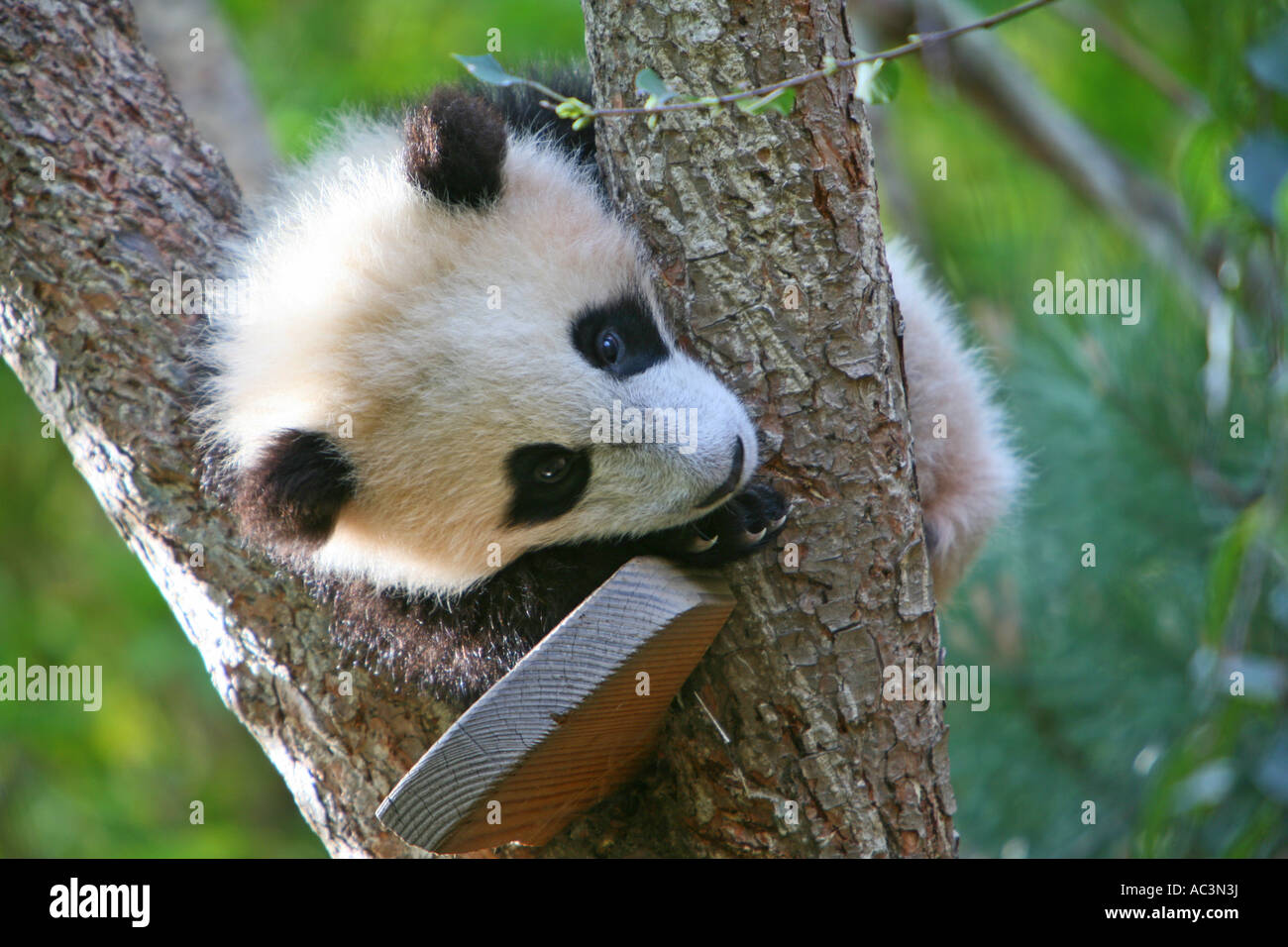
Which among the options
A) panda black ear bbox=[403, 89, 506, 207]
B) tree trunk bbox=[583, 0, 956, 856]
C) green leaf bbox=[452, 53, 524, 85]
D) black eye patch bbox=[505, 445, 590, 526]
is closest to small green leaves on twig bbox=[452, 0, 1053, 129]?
green leaf bbox=[452, 53, 524, 85]

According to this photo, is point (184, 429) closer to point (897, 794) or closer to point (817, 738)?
point (817, 738)

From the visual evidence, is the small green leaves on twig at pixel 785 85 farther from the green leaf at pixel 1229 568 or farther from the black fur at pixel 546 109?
the green leaf at pixel 1229 568

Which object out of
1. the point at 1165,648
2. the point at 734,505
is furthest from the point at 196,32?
the point at 1165,648

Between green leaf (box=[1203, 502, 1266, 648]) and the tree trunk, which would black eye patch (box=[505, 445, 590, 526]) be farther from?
green leaf (box=[1203, 502, 1266, 648])

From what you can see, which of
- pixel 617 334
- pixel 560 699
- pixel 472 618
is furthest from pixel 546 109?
pixel 560 699

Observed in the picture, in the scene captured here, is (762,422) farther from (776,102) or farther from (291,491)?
(291,491)

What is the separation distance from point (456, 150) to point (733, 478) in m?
0.76

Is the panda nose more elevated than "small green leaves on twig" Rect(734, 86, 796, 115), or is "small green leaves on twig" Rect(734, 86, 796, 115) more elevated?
"small green leaves on twig" Rect(734, 86, 796, 115)

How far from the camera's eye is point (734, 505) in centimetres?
175

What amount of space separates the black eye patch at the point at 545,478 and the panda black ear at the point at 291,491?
32cm

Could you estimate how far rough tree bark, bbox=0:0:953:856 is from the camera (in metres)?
1.69

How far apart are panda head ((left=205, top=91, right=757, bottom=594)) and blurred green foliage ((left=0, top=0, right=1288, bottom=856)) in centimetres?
81

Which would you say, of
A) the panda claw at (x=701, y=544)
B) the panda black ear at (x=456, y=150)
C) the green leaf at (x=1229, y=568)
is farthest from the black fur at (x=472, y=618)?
the green leaf at (x=1229, y=568)

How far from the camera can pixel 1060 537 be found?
12.2 feet
